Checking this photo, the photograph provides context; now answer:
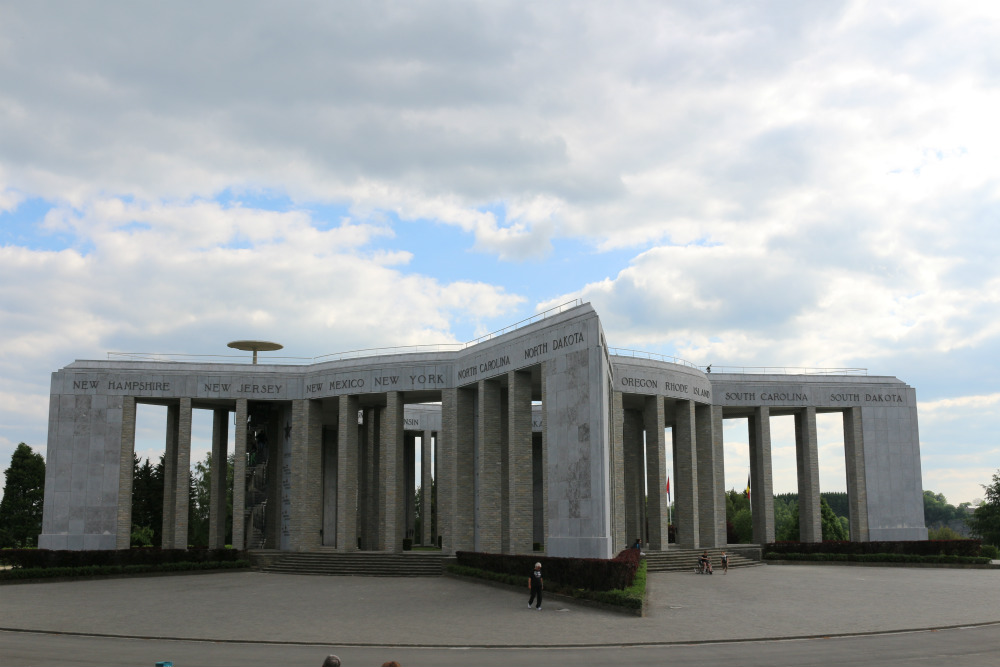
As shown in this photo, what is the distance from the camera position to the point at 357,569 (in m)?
40.5

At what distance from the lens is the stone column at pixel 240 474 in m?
47.8

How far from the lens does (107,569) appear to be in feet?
129

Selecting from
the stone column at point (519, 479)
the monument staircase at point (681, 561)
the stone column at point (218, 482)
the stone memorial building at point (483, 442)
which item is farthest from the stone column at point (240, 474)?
the monument staircase at point (681, 561)

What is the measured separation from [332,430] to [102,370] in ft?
57.6

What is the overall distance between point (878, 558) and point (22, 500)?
60250mm

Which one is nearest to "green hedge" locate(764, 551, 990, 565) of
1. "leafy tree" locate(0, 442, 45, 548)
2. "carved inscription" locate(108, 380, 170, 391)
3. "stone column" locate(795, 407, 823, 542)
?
"stone column" locate(795, 407, 823, 542)

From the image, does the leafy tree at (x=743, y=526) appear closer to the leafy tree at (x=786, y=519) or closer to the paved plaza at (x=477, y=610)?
the leafy tree at (x=786, y=519)

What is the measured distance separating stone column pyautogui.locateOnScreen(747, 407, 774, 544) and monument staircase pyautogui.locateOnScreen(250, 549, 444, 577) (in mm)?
22706

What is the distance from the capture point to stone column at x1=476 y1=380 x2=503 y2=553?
40469mm

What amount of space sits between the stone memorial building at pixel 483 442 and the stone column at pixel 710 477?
4.9 inches

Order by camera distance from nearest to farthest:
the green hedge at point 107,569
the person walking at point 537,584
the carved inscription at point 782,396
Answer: the person walking at point 537,584 → the green hedge at point 107,569 → the carved inscription at point 782,396

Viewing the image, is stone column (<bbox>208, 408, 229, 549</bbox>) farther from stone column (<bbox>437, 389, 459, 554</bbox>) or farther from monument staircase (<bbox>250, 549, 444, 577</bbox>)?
stone column (<bbox>437, 389, 459, 554</bbox>)

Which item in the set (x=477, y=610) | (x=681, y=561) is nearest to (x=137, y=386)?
(x=477, y=610)

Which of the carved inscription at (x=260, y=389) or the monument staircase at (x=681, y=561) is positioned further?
the carved inscription at (x=260, y=389)
